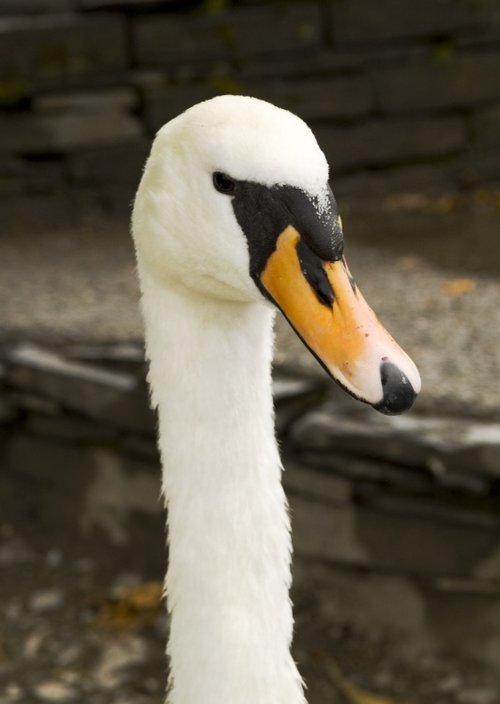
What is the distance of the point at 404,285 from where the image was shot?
12.5 ft

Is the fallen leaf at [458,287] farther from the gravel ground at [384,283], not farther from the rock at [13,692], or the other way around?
the rock at [13,692]

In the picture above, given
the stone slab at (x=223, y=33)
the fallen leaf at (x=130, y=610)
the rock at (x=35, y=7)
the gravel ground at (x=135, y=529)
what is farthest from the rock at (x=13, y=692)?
the rock at (x=35, y=7)

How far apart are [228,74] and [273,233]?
125 inches

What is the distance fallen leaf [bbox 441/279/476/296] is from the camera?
3703 millimetres

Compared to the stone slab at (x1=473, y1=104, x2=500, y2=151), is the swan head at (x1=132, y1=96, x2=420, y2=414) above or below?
below

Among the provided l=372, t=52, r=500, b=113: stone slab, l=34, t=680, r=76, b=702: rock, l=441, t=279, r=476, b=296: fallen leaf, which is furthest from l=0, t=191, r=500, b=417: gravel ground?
l=34, t=680, r=76, b=702: rock

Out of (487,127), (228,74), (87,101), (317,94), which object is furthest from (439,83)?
(87,101)

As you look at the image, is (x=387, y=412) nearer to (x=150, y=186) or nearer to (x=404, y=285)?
(x=150, y=186)

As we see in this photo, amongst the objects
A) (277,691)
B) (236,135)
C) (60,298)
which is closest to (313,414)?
(60,298)

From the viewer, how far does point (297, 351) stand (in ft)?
Answer: 10.9

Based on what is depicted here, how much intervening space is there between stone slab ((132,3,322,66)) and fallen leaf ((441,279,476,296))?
3.98 feet

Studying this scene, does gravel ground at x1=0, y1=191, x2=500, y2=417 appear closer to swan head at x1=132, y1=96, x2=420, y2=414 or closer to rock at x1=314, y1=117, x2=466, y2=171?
rock at x1=314, y1=117, x2=466, y2=171

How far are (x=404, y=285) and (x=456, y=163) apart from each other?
112cm

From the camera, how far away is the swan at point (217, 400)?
4.86 feet
